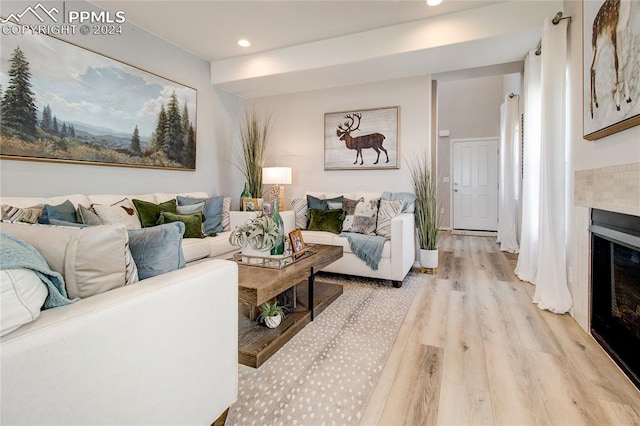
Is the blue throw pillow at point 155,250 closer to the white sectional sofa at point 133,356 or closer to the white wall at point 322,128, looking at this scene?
the white sectional sofa at point 133,356

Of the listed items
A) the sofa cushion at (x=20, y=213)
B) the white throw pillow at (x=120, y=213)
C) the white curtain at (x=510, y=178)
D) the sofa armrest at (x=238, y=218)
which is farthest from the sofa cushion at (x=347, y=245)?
the white curtain at (x=510, y=178)

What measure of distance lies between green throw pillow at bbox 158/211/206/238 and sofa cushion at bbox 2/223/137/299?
2.08 m

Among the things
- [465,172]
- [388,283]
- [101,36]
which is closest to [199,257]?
[388,283]

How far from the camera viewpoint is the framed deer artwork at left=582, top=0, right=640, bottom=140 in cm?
148

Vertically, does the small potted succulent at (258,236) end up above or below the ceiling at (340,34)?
below

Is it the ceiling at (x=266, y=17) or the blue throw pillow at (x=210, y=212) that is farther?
the blue throw pillow at (x=210, y=212)

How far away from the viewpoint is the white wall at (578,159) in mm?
1985

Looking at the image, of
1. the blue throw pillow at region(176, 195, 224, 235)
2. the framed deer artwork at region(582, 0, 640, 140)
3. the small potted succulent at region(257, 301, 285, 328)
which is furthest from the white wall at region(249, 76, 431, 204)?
the small potted succulent at region(257, 301, 285, 328)

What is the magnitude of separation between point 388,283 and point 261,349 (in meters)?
1.80

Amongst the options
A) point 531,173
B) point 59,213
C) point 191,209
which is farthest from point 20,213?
point 531,173

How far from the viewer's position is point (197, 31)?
330 cm

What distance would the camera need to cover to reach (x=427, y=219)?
11.7ft

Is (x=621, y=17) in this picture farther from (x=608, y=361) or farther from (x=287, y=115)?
(x=287, y=115)

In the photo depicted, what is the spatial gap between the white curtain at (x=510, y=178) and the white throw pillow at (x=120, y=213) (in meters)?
4.90
